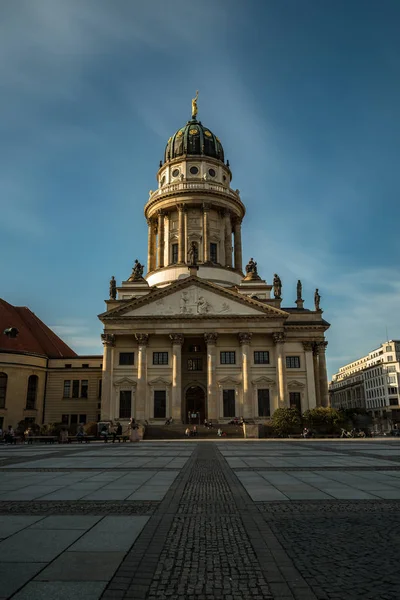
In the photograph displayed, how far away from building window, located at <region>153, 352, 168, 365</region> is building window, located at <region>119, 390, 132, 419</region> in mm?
4739

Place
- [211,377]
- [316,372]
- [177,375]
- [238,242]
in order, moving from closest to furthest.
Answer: [211,377]
[177,375]
[316,372]
[238,242]

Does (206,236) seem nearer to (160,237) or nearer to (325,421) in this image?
(160,237)

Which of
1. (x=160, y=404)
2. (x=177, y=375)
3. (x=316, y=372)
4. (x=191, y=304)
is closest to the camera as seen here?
(x=177, y=375)

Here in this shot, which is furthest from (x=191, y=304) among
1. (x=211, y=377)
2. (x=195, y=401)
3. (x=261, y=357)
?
(x=195, y=401)

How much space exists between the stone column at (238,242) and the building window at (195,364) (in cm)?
1815

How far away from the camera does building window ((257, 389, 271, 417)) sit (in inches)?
2133

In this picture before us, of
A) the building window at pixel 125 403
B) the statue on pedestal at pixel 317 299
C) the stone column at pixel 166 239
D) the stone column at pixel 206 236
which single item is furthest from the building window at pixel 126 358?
the statue on pedestal at pixel 317 299

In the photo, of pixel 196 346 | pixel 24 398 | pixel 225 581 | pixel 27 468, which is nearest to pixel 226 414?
pixel 196 346

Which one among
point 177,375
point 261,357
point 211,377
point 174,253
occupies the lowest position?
point 211,377

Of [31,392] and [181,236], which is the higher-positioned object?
[181,236]

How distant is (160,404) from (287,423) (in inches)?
612

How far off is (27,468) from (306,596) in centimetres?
1436

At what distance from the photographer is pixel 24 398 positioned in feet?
189

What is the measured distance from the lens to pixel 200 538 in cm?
685
